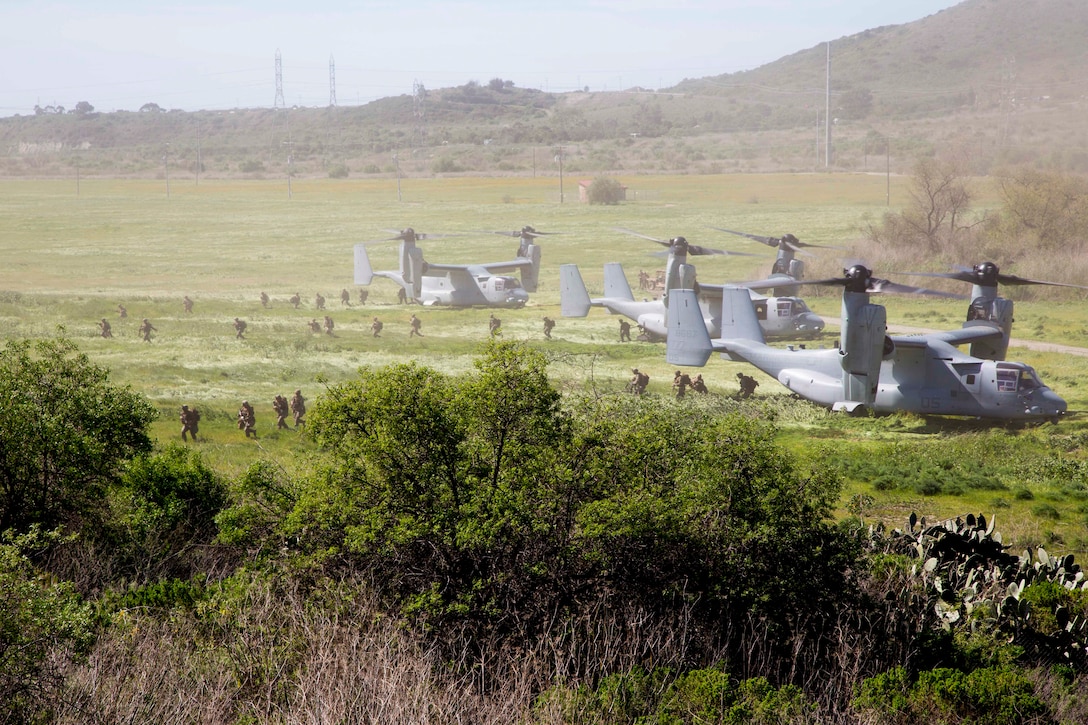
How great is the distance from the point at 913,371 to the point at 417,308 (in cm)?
3082

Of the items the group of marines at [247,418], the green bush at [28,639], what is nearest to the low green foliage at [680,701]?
the green bush at [28,639]

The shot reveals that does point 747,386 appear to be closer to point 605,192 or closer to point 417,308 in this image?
point 417,308

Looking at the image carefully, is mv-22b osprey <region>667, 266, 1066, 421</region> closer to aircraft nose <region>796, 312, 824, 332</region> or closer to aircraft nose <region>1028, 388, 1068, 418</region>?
aircraft nose <region>1028, 388, 1068, 418</region>

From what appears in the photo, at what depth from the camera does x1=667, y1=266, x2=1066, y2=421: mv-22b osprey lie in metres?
30.2

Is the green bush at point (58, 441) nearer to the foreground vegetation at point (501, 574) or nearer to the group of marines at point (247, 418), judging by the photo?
the foreground vegetation at point (501, 574)

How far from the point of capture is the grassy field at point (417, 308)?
1100 inches

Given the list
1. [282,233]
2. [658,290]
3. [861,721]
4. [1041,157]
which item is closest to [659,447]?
[861,721]

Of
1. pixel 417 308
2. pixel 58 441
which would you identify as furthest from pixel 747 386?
pixel 417 308

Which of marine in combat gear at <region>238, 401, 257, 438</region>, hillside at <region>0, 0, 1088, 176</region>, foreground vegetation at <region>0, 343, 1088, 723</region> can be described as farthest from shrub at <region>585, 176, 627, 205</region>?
foreground vegetation at <region>0, 343, 1088, 723</region>

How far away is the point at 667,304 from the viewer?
42.7 metres

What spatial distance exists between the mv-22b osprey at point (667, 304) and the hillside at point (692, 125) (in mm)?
43806

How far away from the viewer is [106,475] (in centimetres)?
1961

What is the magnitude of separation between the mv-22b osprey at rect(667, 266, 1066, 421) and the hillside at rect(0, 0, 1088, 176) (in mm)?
53191

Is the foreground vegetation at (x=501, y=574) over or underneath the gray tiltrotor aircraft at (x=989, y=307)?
underneath
